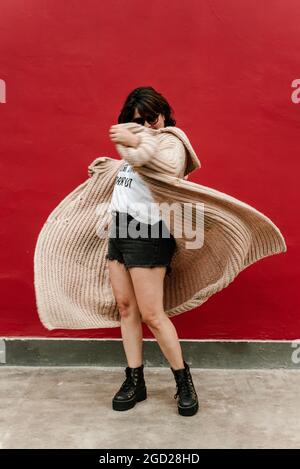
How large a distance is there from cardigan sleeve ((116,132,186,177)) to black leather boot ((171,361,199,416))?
3.30 ft

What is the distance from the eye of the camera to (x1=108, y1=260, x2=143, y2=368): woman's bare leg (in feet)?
8.60

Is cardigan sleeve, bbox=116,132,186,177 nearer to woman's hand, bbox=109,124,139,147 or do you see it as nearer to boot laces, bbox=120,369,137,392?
woman's hand, bbox=109,124,139,147

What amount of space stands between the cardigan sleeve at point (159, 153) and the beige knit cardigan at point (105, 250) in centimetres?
1

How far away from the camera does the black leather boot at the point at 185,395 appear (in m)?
2.57

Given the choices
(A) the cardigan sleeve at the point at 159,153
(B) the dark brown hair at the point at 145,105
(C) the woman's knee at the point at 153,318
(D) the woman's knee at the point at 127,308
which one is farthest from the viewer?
(D) the woman's knee at the point at 127,308

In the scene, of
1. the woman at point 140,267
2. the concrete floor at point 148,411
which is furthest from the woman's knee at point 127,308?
the concrete floor at point 148,411

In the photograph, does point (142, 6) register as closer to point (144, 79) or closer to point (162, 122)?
point (144, 79)

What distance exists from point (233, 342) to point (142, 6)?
2.02m

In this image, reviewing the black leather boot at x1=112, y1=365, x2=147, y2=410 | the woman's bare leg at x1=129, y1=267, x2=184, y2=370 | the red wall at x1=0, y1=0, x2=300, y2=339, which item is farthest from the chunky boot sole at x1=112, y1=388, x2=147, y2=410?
the red wall at x1=0, y1=0, x2=300, y2=339

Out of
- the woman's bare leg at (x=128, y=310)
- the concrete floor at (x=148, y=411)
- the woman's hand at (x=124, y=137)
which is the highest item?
the woman's hand at (x=124, y=137)

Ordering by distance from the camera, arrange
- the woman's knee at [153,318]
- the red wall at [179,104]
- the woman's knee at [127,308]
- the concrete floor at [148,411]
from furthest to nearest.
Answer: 1. the red wall at [179,104]
2. the woman's knee at [127,308]
3. the woman's knee at [153,318]
4. the concrete floor at [148,411]

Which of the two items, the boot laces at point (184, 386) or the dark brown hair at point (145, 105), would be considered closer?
the dark brown hair at point (145, 105)

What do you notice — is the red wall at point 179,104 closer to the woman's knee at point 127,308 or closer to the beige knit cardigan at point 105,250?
the beige knit cardigan at point 105,250
